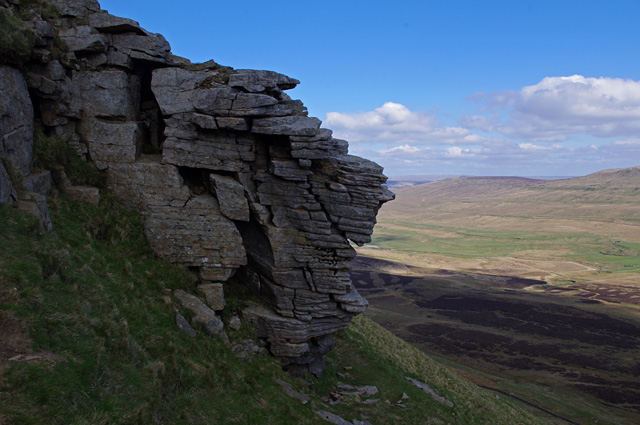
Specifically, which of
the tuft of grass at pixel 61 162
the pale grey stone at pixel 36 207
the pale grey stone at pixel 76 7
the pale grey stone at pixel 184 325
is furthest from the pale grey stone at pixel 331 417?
the pale grey stone at pixel 76 7

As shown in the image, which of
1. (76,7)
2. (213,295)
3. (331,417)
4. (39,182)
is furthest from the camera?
(213,295)

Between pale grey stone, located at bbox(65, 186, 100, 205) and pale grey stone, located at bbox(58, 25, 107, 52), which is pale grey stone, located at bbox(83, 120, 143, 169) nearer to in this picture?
pale grey stone, located at bbox(65, 186, 100, 205)

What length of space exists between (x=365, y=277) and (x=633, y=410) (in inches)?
3637

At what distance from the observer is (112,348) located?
13.2 m

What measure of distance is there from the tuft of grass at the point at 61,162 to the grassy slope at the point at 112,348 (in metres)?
1.99

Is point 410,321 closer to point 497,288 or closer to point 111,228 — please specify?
point 497,288

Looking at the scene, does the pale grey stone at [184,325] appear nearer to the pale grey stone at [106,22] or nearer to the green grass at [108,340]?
the green grass at [108,340]

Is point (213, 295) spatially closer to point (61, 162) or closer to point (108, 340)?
point (108, 340)

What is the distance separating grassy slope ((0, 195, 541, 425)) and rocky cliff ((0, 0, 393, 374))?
242cm

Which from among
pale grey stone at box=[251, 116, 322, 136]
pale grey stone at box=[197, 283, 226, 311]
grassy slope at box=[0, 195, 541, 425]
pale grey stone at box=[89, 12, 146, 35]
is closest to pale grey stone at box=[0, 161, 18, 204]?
grassy slope at box=[0, 195, 541, 425]

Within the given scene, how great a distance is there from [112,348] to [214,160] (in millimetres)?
14186

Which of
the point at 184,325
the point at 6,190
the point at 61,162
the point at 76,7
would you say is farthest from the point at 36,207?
the point at 76,7

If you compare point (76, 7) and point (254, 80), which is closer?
point (76, 7)

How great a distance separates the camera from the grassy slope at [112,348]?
10.0 meters
